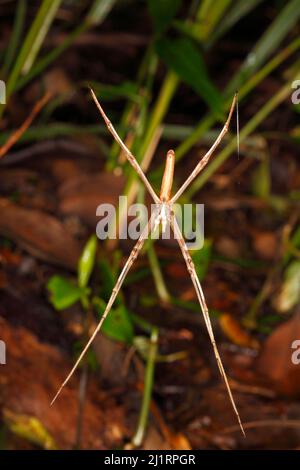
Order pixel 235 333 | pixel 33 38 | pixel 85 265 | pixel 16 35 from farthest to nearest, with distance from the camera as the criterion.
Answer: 1. pixel 16 35
2. pixel 33 38
3. pixel 235 333
4. pixel 85 265

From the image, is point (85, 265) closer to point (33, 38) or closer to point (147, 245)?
point (147, 245)

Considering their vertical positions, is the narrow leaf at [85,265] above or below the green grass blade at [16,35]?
below

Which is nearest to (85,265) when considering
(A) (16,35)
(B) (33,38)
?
(B) (33,38)

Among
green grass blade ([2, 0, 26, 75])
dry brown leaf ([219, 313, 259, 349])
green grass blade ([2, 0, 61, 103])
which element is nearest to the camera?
dry brown leaf ([219, 313, 259, 349])

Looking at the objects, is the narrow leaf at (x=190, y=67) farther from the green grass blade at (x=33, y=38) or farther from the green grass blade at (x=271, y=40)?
the green grass blade at (x=33, y=38)

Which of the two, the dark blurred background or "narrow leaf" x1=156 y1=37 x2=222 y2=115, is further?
"narrow leaf" x1=156 y1=37 x2=222 y2=115

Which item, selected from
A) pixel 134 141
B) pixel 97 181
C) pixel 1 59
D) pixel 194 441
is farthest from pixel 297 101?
pixel 1 59

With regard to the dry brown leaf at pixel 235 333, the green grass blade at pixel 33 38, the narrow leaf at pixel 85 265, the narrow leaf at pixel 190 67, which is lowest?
the dry brown leaf at pixel 235 333

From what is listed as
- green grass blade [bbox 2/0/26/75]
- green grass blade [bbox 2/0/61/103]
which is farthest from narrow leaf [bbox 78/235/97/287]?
green grass blade [bbox 2/0/26/75]

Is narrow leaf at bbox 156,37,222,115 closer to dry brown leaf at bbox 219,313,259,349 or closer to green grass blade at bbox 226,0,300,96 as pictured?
green grass blade at bbox 226,0,300,96

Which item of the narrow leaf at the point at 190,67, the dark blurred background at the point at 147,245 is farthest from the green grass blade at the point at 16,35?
the narrow leaf at the point at 190,67

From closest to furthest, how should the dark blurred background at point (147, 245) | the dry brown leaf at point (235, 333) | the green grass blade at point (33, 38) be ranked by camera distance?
1. the dark blurred background at point (147, 245)
2. the dry brown leaf at point (235, 333)
3. the green grass blade at point (33, 38)

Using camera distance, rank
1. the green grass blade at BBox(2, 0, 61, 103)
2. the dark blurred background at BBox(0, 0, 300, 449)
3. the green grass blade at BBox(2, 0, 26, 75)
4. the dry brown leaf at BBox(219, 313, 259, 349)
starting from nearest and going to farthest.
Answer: the dark blurred background at BBox(0, 0, 300, 449)
the dry brown leaf at BBox(219, 313, 259, 349)
the green grass blade at BBox(2, 0, 61, 103)
the green grass blade at BBox(2, 0, 26, 75)
